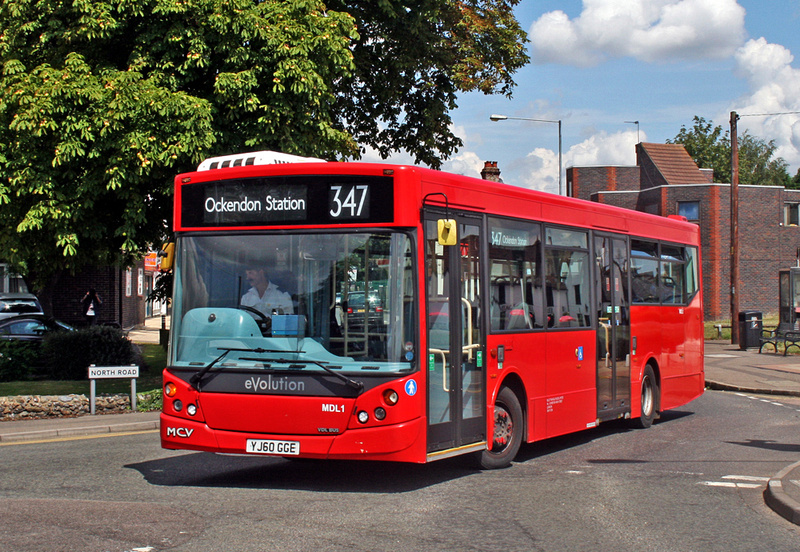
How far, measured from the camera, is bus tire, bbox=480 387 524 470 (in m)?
9.77

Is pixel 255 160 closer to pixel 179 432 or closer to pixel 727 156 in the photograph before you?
pixel 179 432

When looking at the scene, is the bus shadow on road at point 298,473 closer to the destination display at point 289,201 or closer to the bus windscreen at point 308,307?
the bus windscreen at point 308,307

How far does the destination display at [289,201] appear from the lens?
336 inches

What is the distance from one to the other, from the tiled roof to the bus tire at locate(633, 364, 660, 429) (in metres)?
52.0

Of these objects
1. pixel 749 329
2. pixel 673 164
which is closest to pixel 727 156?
pixel 673 164

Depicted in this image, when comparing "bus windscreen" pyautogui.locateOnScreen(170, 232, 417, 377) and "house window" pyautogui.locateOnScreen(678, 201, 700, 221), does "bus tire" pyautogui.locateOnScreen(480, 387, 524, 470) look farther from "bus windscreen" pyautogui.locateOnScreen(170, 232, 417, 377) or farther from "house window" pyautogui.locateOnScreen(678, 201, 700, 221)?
"house window" pyautogui.locateOnScreen(678, 201, 700, 221)

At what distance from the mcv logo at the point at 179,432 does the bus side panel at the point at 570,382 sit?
13.4 ft

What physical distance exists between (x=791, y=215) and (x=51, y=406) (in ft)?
167

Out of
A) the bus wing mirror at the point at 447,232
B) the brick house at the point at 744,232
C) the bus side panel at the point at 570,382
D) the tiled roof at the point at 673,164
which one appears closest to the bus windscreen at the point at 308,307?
the bus wing mirror at the point at 447,232

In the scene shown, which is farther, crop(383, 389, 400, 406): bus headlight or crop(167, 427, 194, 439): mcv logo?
crop(167, 427, 194, 439): mcv logo

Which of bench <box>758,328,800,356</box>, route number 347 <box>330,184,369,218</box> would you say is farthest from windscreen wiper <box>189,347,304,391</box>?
bench <box>758,328,800,356</box>

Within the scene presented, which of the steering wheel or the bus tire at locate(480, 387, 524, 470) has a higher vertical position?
the steering wheel

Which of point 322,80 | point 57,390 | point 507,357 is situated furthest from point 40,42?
point 507,357

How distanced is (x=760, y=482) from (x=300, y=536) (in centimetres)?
496
